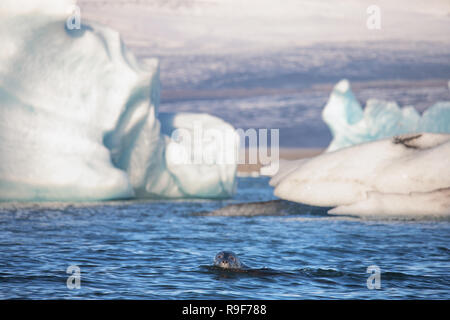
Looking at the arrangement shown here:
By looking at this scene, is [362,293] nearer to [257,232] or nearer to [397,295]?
[397,295]

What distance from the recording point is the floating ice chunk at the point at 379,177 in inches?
703

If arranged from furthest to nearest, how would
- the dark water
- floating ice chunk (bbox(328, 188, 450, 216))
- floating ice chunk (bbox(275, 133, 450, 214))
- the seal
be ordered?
floating ice chunk (bbox(275, 133, 450, 214)), floating ice chunk (bbox(328, 188, 450, 216)), the seal, the dark water

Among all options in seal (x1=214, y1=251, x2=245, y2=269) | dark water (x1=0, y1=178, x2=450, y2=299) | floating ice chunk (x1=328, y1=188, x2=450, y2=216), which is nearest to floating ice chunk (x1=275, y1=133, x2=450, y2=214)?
floating ice chunk (x1=328, y1=188, x2=450, y2=216)

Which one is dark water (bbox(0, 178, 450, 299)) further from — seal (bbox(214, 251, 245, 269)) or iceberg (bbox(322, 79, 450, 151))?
iceberg (bbox(322, 79, 450, 151))

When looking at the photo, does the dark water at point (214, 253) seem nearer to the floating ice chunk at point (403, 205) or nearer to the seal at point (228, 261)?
the seal at point (228, 261)

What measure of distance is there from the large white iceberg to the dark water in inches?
128

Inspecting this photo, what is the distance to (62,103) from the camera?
86.0 ft

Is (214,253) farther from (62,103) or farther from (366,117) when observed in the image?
(366,117)

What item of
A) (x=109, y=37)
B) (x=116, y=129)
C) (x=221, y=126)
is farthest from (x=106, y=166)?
(x=221, y=126)

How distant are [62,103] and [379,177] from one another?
41.3ft

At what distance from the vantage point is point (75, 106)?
26500mm

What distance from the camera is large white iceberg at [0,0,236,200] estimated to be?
2505 cm

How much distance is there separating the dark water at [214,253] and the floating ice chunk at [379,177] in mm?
582

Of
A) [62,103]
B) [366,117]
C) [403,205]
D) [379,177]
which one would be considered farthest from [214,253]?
[366,117]
